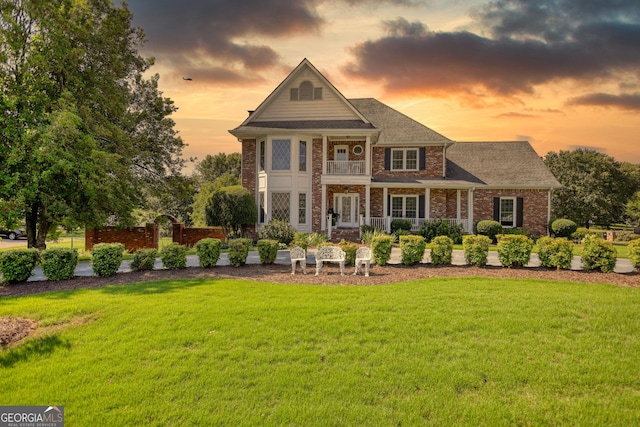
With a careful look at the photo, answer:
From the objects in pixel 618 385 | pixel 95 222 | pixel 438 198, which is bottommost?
pixel 618 385

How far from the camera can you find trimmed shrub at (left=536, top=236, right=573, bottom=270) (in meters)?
11.6

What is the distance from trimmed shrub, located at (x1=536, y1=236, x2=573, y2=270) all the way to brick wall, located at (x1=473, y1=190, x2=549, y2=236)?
1376 cm

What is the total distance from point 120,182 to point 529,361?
1499 cm

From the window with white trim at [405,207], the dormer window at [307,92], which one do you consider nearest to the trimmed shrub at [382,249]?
the window with white trim at [405,207]

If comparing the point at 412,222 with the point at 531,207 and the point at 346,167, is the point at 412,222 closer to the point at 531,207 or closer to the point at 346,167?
the point at 346,167

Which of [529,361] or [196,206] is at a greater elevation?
[196,206]

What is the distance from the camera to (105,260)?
1098 cm

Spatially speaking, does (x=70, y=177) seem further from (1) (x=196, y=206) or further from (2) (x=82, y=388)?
(1) (x=196, y=206)

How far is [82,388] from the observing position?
482cm

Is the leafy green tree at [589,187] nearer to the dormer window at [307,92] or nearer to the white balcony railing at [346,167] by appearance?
the white balcony railing at [346,167]

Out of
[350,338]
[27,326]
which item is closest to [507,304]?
[350,338]

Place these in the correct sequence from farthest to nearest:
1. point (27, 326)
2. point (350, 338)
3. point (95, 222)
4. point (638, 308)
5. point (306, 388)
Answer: point (95, 222)
point (638, 308)
point (27, 326)
point (350, 338)
point (306, 388)

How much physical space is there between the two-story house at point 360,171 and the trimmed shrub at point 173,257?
985 centimetres

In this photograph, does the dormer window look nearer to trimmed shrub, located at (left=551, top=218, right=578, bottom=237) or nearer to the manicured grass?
the manicured grass
